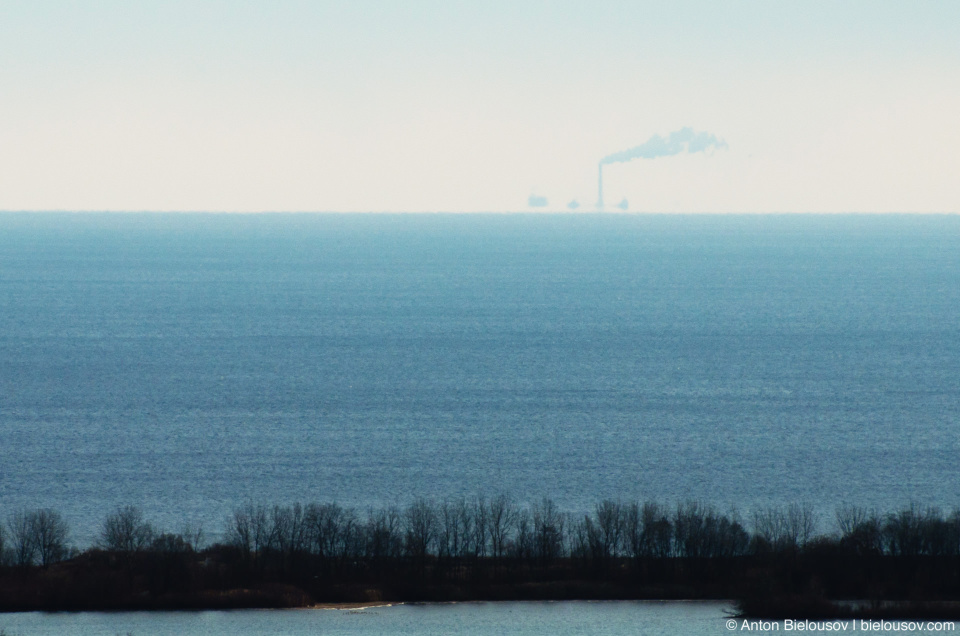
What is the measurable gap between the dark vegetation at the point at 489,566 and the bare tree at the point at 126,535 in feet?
0.23

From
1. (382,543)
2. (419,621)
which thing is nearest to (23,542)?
(382,543)

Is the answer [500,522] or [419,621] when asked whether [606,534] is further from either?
[419,621]

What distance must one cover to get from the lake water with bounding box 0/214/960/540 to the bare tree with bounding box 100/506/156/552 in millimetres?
2198

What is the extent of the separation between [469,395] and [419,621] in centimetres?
2868

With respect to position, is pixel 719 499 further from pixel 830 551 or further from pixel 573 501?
pixel 830 551

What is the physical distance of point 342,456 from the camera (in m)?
41.8

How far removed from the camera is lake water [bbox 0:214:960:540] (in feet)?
127

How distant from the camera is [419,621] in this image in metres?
24.5

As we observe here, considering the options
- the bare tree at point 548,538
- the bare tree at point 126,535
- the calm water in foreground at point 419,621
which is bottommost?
the calm water in foreground at point 419,621

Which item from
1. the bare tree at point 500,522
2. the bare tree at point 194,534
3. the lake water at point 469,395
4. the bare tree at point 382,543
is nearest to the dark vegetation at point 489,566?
the bare tree at point 382,543

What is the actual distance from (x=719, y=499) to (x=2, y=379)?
3574 cm

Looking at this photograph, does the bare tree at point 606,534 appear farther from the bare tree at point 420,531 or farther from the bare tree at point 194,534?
the bare tree at point 194,534

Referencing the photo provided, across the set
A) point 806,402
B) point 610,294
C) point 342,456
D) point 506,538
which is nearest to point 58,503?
point 342,456

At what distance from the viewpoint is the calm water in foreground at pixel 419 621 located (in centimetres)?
2358
